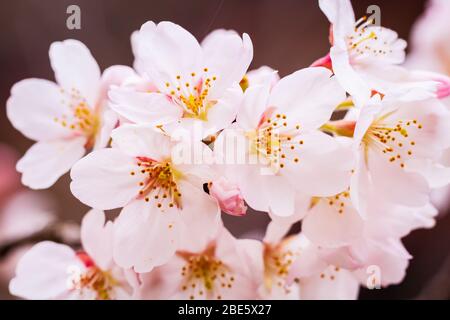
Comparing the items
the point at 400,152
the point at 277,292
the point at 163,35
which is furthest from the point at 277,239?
the point at 163,35

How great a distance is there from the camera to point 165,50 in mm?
633

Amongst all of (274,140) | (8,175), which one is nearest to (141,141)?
(274,140)

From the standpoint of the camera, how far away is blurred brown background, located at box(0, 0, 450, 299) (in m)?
1.07

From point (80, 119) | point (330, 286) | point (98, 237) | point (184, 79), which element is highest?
point (184, 79)

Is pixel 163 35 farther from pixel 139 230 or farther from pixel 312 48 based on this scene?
pixel 312 48

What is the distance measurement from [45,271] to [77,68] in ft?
0.91

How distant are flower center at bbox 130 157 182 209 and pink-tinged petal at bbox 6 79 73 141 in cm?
20

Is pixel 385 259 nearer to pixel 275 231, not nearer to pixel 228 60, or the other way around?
pixel 275 231

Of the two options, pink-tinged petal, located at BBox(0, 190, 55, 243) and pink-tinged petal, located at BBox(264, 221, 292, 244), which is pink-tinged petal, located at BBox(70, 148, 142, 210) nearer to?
pink-tinged petal, located at BBox(264, 221, 292, 244)

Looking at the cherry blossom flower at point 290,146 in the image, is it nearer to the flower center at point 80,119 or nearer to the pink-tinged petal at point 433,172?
the pink-tinged petal at point 433,172

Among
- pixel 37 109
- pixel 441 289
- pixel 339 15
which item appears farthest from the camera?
pixel 441 289

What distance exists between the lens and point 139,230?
25.1 inches

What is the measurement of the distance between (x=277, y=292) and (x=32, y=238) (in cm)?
40

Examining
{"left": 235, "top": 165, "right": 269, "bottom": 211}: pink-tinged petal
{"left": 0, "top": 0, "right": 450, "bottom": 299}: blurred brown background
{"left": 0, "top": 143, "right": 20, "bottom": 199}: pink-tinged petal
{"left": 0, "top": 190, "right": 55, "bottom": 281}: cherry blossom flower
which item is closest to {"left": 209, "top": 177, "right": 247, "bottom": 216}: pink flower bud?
{"left": 235, "top": 165, "right": 269, "bottom": 211}: pink-tinged petal
